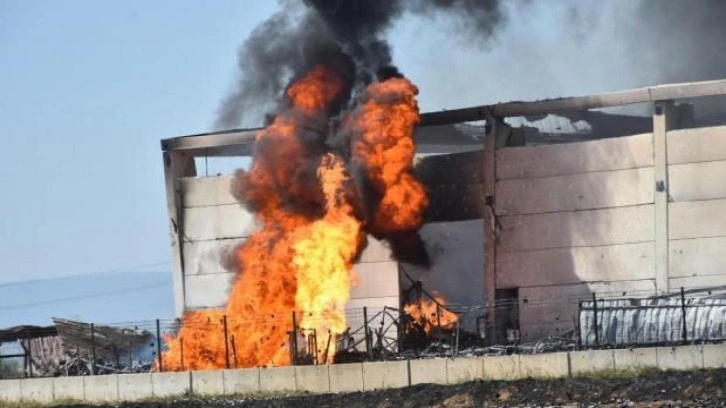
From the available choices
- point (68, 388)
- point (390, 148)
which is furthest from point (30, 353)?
point (390, 148)

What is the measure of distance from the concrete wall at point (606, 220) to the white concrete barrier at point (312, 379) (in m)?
9.25

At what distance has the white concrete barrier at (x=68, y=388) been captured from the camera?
55.0 metres

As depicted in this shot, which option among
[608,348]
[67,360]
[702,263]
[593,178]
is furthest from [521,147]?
[67,360]

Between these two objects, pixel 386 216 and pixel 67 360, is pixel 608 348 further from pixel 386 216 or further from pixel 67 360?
pixel 67 360

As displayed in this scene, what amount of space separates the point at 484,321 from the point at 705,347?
1446 cm

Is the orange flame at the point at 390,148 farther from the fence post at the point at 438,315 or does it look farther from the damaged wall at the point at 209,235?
the damaged wall at the point at 209,235

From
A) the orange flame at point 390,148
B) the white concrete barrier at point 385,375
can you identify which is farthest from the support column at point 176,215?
the white concrete barrier at point 385,375

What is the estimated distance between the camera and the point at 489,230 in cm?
6303

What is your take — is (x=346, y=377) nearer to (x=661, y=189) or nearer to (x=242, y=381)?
(x=242, y=381)

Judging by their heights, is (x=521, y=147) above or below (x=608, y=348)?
above

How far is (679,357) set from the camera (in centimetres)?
4753

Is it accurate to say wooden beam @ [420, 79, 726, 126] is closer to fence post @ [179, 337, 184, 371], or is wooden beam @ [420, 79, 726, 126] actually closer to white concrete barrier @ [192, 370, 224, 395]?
fence post @ [179, 337, 184, 371]

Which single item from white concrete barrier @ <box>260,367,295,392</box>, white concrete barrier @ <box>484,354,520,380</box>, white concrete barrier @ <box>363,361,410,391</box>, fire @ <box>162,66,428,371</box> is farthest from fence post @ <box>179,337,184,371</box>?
white concrete barrier @ <box>484,354,520,380</box>

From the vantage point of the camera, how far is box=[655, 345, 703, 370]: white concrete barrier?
155 ft
